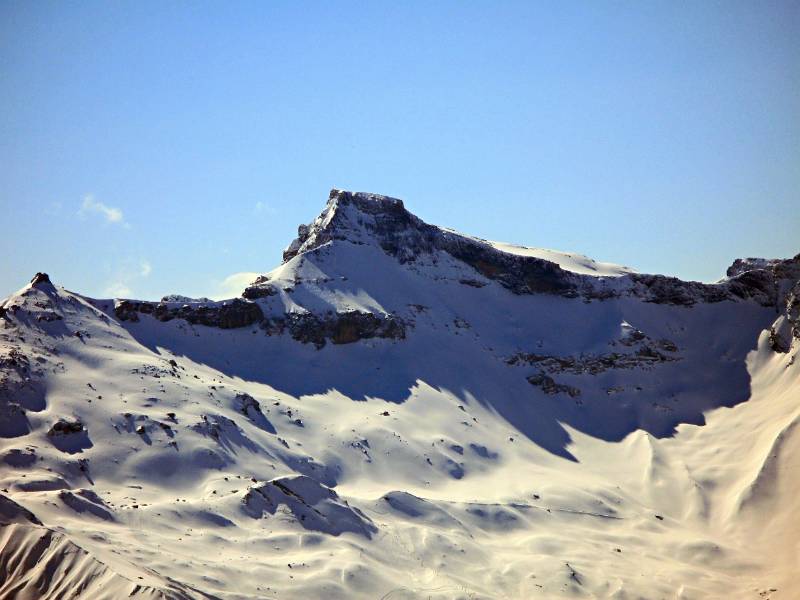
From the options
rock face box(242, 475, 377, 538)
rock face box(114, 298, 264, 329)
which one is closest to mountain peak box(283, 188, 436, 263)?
rock face box(114, 298, 264, 329)

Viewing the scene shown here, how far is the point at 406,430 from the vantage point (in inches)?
3861

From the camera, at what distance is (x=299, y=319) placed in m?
107

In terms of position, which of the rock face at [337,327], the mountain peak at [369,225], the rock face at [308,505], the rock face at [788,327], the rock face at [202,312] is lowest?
the rock face at [308,505]

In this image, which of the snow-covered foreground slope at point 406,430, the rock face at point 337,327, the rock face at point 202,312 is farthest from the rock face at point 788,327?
the rock face at point 202,312

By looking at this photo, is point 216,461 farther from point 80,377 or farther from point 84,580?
point 84,580

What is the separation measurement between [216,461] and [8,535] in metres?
23.8

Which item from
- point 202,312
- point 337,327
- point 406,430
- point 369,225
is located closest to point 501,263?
point 369,225

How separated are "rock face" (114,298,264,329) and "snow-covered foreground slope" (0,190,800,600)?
25 centimetres

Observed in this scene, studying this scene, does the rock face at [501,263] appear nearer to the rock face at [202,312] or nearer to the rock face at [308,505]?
the rock face at [202,312]

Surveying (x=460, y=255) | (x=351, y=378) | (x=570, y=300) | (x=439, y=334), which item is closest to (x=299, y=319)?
(x=351, y=378)

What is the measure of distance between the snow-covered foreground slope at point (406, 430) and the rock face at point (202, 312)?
247 mm

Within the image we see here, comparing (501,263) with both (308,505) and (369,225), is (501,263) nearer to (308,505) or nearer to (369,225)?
(369,225)

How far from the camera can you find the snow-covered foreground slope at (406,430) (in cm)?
6919

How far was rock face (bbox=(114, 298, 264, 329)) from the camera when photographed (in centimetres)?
9944
